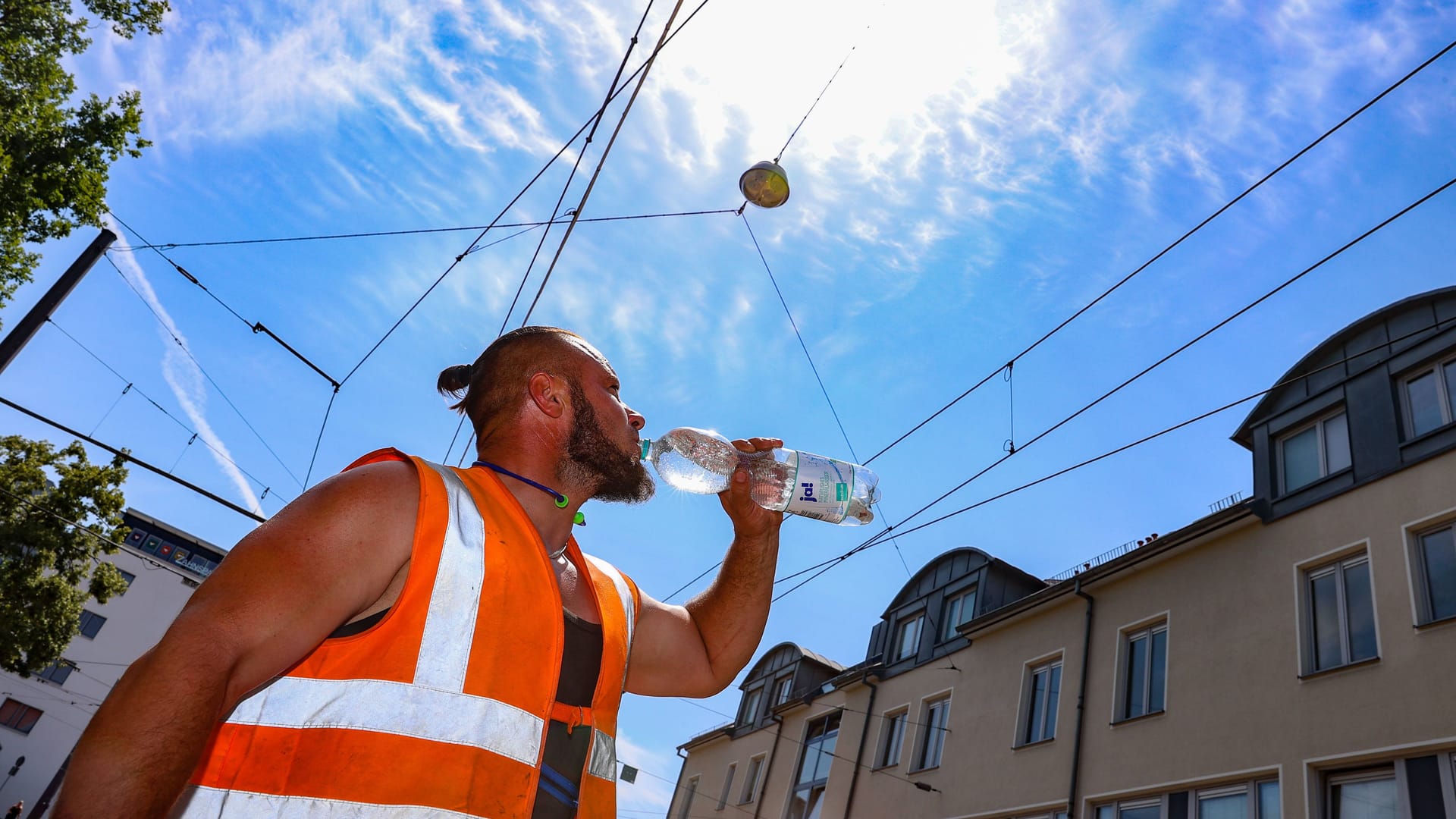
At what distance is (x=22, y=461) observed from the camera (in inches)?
904

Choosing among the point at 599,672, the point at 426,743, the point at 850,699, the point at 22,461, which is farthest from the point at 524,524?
the point at 22,461

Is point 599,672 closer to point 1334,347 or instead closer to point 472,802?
point 472,802

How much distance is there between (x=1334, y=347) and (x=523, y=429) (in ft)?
49.7

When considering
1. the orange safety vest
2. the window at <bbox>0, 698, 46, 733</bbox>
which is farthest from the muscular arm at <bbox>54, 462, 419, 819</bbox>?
the window at <bbox>0, 698, 46, 733</bbox>

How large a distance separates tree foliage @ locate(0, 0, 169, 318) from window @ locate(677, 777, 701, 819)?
24.4 metres

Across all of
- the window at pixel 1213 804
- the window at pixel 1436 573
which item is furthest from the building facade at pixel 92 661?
the window at pixel 1436 573

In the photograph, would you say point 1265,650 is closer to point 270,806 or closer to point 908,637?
point 908,637

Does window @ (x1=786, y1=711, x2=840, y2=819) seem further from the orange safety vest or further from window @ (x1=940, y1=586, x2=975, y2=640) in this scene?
the orange safety vest

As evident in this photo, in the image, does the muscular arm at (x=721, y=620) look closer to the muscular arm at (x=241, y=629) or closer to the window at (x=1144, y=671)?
the muscular arm at (x=241, y=629)

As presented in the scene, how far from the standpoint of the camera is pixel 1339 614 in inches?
446

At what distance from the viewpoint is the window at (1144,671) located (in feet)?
44.4

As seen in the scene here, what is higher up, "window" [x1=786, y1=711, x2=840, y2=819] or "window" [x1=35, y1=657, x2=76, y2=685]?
"window" [x1=786, y1=711, x2=840, y2=819]

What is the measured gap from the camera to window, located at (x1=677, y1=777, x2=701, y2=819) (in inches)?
1191

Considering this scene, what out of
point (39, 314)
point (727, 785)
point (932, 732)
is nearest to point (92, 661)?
point (727, 785)
